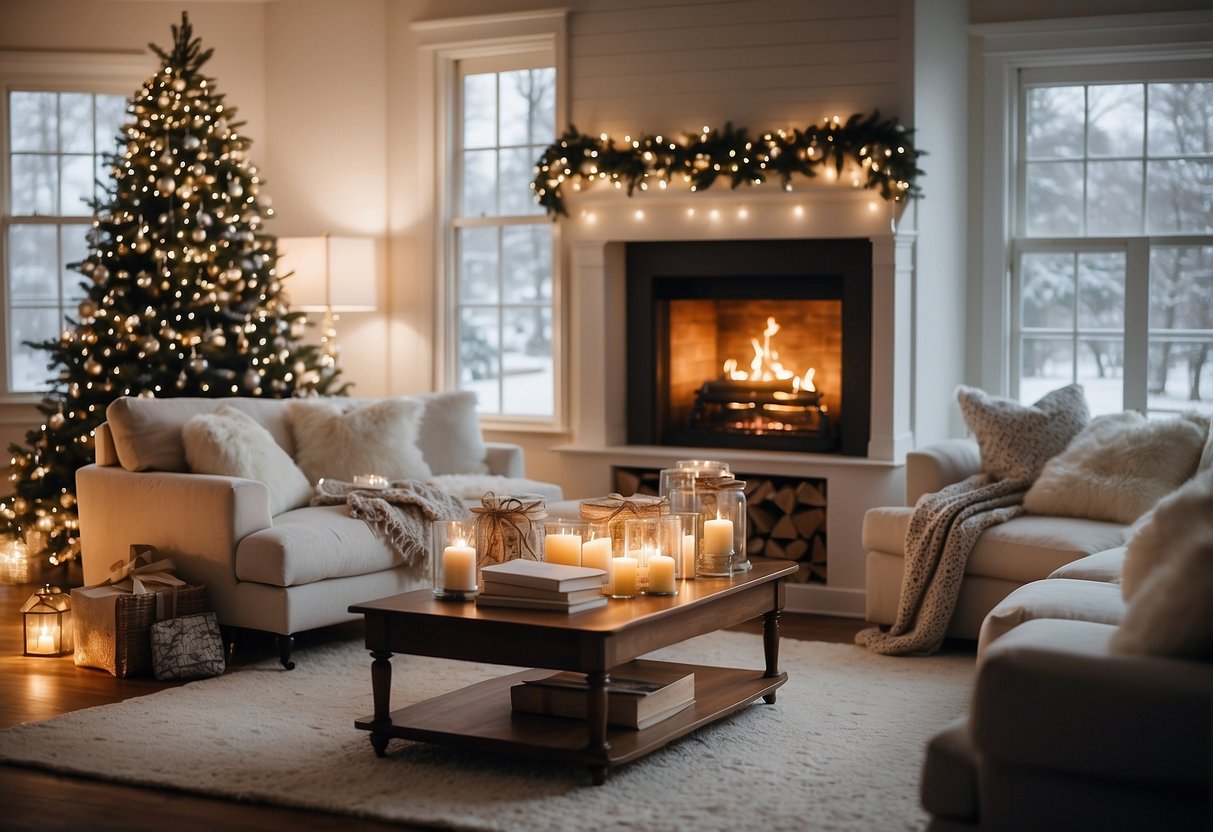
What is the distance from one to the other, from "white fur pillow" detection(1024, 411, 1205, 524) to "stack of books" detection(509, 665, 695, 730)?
1.96 meters

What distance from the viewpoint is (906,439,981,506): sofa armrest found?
18.4 feet

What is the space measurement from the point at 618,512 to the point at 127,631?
1.87 metres

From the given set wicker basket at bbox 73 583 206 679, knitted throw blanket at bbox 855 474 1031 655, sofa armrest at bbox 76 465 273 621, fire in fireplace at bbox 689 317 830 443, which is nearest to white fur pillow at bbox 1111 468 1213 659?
knitted throw blanket at bbox 855 474 1031 655

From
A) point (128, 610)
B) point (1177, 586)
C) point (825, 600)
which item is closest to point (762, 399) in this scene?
point (825, 600)

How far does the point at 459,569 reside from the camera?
3891mm

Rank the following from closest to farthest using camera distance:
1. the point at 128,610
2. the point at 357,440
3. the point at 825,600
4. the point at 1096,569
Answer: the point at 1096,569
the point at 128,610
the point at 357,440
the point at 825,600

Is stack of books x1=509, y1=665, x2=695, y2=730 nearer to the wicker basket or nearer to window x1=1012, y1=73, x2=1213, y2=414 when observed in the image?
the wicker basket

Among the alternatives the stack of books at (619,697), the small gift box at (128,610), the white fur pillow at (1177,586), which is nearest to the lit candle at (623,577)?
the stack of books at (619,697)

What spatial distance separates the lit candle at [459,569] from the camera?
3.89m

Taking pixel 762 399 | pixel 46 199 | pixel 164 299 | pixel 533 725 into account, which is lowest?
pixel 533 725

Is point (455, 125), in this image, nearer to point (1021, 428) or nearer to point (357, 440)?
point (357, 440)

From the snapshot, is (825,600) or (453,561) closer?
(453,561)

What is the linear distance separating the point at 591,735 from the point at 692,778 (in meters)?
0.31

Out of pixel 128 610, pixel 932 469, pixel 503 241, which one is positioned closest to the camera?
pixel 128 610
